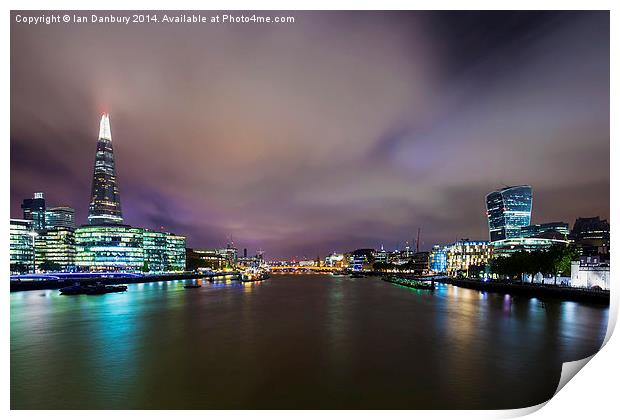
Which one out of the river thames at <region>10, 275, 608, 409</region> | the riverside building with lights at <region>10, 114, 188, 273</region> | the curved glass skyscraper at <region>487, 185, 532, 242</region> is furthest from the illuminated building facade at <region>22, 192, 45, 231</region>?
the curved glass skyscraper at <region>487, 185, 532, 242</region>

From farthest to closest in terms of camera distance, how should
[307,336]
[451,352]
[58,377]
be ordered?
[307,336] → [451,352] → [58,377]

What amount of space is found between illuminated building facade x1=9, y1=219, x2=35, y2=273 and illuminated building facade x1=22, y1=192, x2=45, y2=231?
16068 millimetres

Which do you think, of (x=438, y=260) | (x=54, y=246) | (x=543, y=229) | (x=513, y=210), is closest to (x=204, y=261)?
(x=54, y=246)

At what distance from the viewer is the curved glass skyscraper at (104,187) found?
74.3 meters

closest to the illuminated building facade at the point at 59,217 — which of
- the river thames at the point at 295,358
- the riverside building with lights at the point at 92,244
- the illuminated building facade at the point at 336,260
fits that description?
the riverside building with lights at the point at 92,244

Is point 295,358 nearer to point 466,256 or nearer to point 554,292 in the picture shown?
point 554,292

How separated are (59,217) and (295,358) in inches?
2914

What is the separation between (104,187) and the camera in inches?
2997

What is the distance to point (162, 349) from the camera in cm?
1061

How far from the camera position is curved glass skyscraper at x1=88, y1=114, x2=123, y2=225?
74.3 m

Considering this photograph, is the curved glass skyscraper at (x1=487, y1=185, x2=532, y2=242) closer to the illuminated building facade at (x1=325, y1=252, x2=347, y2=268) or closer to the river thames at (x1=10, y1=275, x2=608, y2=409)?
the illuminated building facade at (x1=325, y1=252, x2=347, y2=268)
